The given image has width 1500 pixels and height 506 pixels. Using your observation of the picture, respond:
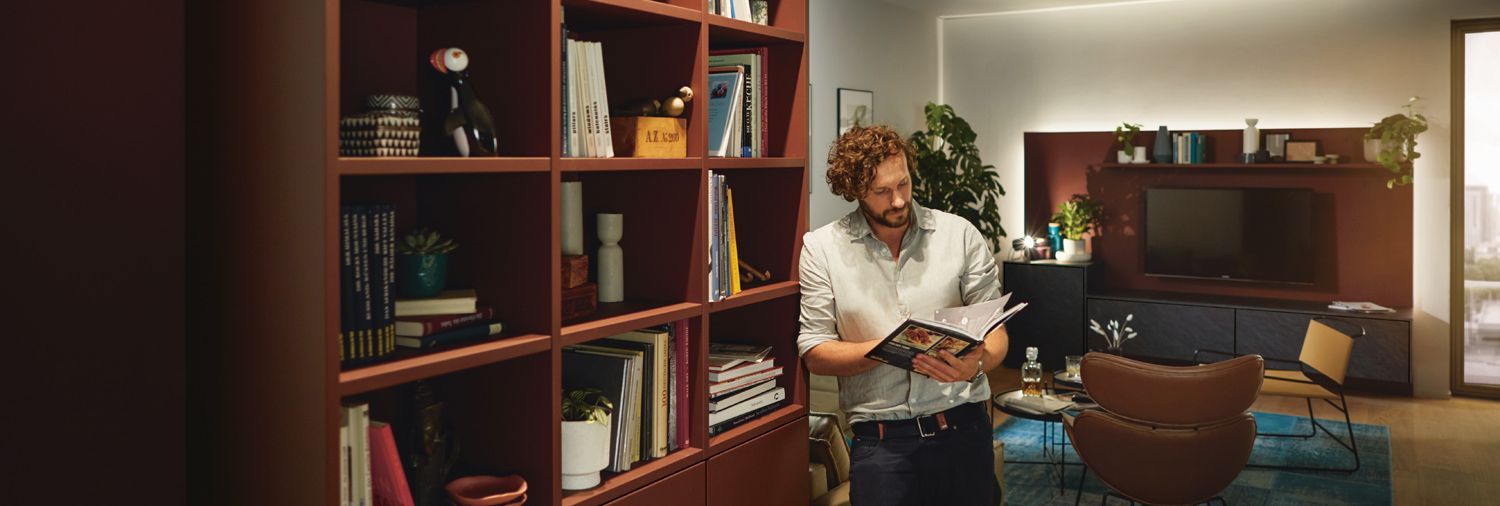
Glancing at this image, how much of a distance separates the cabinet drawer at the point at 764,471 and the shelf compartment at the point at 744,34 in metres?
0.97

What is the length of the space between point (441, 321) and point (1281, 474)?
4785mm

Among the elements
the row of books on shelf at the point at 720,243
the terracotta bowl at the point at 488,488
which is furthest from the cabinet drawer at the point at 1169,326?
the terracotta bowl at the point at 488,488

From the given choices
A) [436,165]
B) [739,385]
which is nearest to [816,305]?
[739,385]

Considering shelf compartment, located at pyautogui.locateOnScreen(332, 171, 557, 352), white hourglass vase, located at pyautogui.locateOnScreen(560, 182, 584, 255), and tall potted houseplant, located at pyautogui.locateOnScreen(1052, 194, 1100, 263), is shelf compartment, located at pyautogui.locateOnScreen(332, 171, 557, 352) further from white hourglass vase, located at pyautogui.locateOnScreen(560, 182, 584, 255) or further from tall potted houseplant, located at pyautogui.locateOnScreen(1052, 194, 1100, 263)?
tall potted houseplant, located at pyautogui.locateOnScreen(1052, 194, 1100, 263)

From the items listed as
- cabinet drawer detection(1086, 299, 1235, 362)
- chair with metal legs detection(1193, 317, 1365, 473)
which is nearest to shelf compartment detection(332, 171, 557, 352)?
chair with metal legs detection(1193, 317, 1365, 473)

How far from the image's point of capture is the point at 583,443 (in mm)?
2078

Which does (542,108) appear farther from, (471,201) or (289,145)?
(289,145)

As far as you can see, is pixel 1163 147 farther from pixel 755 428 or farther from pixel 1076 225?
pixel 755 428

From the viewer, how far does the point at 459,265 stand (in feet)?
6.75

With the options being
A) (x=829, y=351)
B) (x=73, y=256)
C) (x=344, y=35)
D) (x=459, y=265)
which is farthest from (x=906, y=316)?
(x=73, y=256)

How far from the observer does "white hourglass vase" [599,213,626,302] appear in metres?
2.34

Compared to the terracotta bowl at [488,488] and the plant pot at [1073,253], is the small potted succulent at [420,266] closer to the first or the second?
the terracotta bowl at [488,488]

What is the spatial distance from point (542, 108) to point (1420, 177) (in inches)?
274

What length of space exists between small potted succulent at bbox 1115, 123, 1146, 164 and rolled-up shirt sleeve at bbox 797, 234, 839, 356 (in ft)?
19.3
